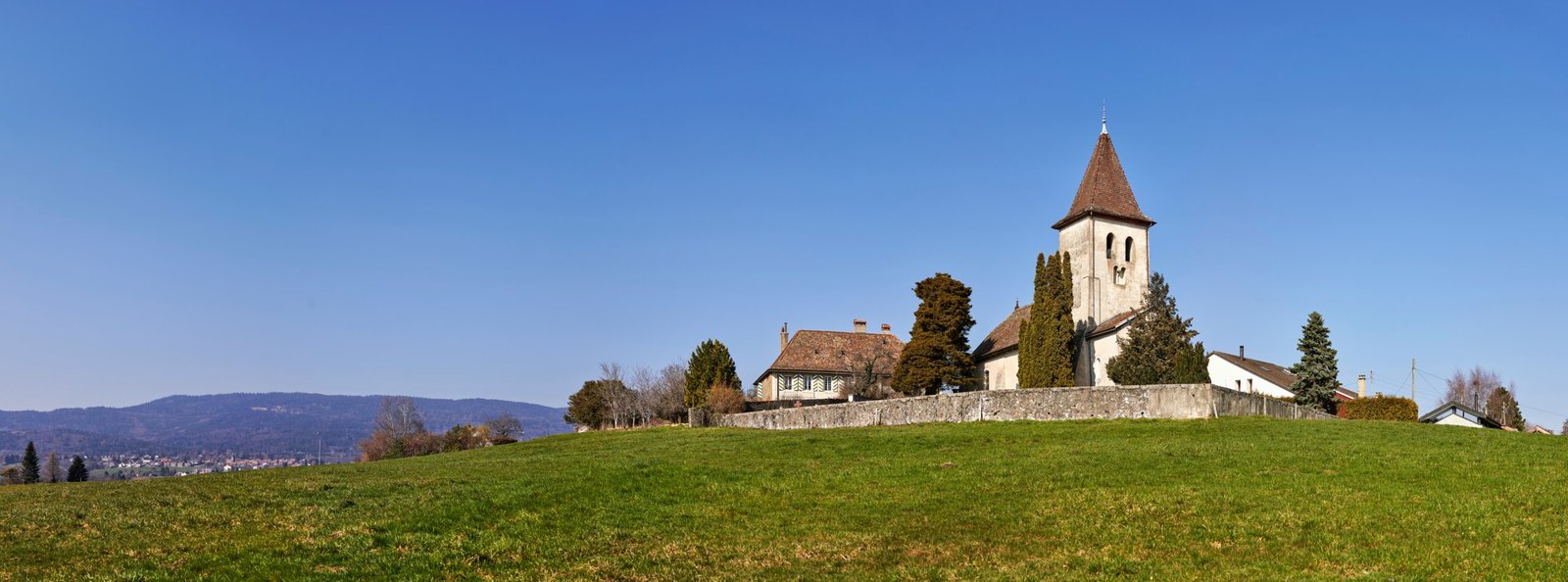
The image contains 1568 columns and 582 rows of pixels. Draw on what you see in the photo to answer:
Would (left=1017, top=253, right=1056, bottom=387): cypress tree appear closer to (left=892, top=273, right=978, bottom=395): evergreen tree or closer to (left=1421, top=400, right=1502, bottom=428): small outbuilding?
(left=892, top=273, right=978, bottom=395): evergreen tree

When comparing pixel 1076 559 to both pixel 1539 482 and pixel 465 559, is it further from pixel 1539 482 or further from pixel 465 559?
pixel 1539 482

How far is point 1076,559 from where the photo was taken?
48.3 ft

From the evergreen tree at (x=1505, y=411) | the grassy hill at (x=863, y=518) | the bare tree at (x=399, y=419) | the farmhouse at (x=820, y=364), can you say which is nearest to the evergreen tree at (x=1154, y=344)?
the farmhouse at (x=820, y=364)

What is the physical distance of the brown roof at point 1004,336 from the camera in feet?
216

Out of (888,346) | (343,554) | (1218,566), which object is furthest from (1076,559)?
(888,346)

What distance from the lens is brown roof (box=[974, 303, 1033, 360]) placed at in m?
65.9

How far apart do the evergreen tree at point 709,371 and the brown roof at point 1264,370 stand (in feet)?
98.6

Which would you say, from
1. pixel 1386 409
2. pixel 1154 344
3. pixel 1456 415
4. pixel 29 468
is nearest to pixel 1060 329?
pixel 1154 344

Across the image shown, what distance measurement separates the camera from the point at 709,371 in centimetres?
7188

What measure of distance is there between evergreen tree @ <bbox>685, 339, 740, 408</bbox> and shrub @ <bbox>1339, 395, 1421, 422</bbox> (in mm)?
37190

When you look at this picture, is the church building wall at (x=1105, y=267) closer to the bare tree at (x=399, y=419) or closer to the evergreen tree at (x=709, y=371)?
the evergreen tree at (x=709, y=371)

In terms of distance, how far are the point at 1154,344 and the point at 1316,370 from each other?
7.37m

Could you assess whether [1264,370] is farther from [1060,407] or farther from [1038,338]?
[1060,407]

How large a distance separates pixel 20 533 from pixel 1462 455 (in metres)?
26.7
